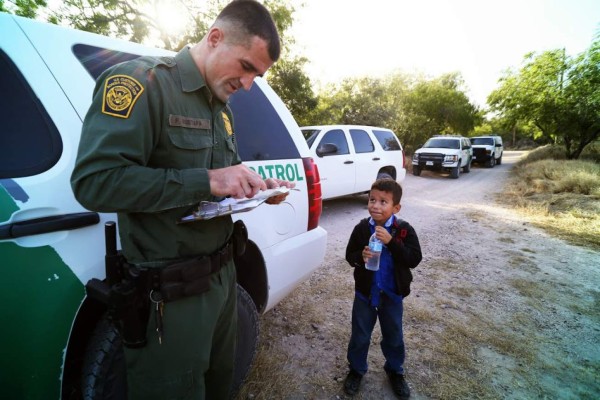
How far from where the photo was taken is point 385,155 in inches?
303

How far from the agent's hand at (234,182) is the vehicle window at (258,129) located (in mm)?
858

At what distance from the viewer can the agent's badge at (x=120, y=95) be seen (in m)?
0.88

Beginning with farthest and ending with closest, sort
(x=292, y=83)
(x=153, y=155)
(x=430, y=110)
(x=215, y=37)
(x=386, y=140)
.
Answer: (x=430, y=110), (x=292, y=83), (x=386, y=140), (x=215, y=37), (x=153, y=155)

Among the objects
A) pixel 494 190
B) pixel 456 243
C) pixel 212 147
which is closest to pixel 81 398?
pixel 212 147

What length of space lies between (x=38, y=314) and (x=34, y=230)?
0.32 meters

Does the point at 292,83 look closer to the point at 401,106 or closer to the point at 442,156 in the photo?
the point at 442,156

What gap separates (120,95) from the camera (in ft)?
2.97

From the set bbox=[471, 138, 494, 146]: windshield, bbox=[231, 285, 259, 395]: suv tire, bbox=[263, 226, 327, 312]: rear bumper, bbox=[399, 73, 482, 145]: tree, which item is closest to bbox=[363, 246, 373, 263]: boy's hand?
bbox=[263, 226, 327, 312]: rear bumper

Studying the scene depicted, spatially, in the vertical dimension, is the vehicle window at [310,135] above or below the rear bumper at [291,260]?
above

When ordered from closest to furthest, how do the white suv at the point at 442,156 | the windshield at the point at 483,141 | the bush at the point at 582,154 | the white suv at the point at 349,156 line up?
the white suv at the point at 349,156, the white suv at the point at 442,156, the bush at the point at 582,154, the windshield at the point at 483,141

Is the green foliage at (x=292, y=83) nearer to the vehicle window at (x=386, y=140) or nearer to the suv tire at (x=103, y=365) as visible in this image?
the vehicle window at (x=386, y=140)

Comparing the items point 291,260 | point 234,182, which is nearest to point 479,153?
point 291,260

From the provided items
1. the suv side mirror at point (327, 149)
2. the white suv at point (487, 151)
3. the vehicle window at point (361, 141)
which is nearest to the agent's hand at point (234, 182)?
the suv side mirror at point (327, 149)

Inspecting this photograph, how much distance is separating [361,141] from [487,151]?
1579cm
